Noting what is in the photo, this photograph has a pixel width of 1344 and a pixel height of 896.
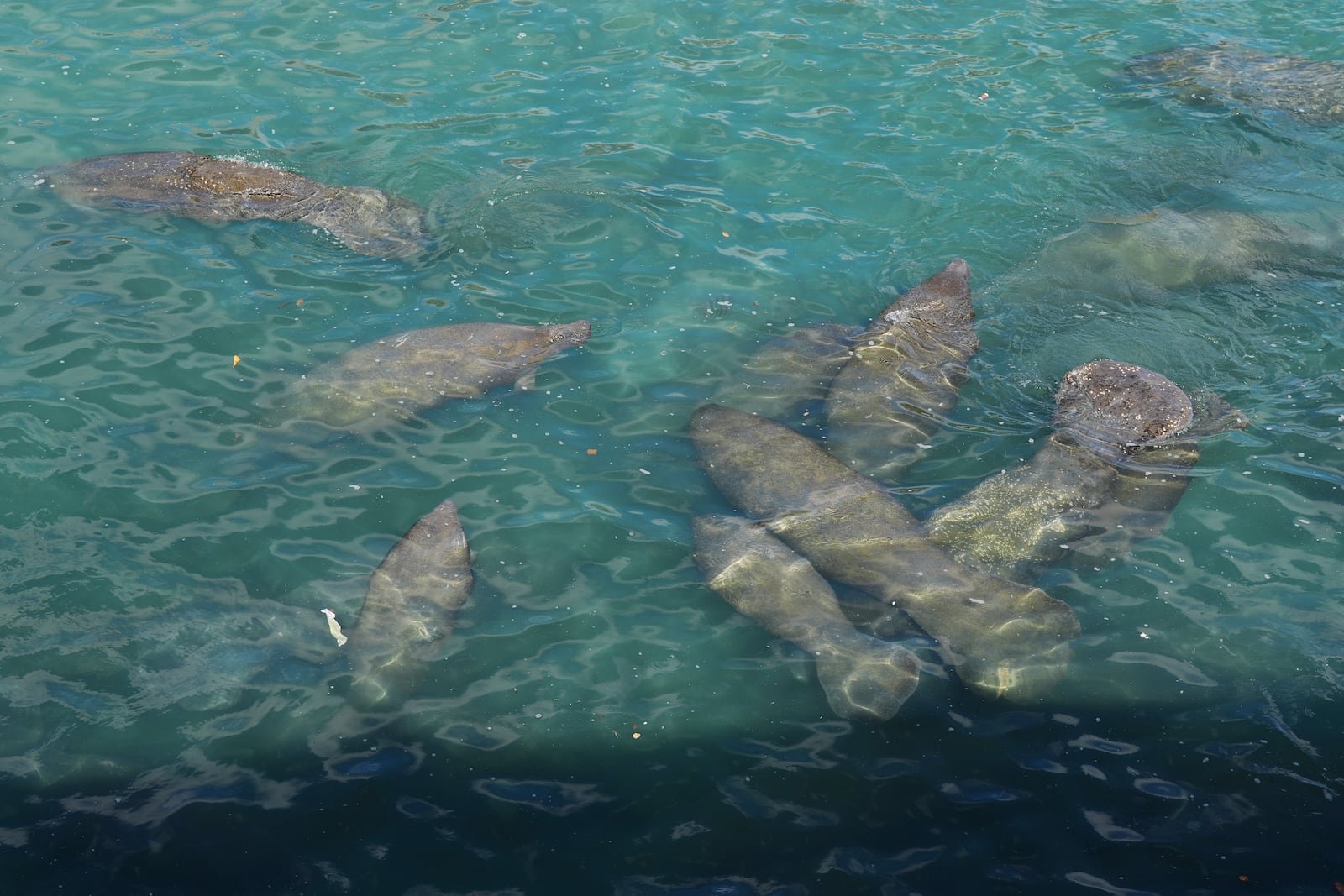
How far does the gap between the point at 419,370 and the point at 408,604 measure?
240cm

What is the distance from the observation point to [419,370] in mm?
8312

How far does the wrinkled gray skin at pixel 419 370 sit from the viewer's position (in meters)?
8.05

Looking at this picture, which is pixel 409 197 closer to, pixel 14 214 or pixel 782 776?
pixel 14 214

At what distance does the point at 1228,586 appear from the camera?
22.3 feet

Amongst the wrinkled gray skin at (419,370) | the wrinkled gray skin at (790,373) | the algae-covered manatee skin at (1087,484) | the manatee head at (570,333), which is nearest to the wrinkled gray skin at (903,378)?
the wrinkled gray skin at (790,373)

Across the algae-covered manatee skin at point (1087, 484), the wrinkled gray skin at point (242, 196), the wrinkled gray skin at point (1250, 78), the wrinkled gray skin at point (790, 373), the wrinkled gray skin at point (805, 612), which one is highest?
the wrinkled gray skin at point (1250, 78)

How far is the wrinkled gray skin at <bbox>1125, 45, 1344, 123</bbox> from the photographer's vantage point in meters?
11.7

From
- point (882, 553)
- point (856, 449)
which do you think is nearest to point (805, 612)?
point (882, 553)

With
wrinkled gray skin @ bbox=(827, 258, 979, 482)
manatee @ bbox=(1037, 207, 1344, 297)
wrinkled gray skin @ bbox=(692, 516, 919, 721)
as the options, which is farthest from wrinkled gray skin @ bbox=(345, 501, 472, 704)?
manatee @ bbox=(1037, 207, 1344, 297)

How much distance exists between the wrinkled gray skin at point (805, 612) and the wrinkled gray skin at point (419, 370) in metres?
2.32

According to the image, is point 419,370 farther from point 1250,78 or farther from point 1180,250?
point 1250,78

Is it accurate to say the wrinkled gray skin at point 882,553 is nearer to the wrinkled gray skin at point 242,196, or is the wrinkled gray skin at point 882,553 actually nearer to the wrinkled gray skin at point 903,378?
the wrinkled gray skin at point 903,378

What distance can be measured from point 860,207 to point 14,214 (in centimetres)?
823

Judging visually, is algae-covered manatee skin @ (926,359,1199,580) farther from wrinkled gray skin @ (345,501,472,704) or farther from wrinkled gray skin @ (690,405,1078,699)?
wrinkled gray skin @ (345,501,472,704)
